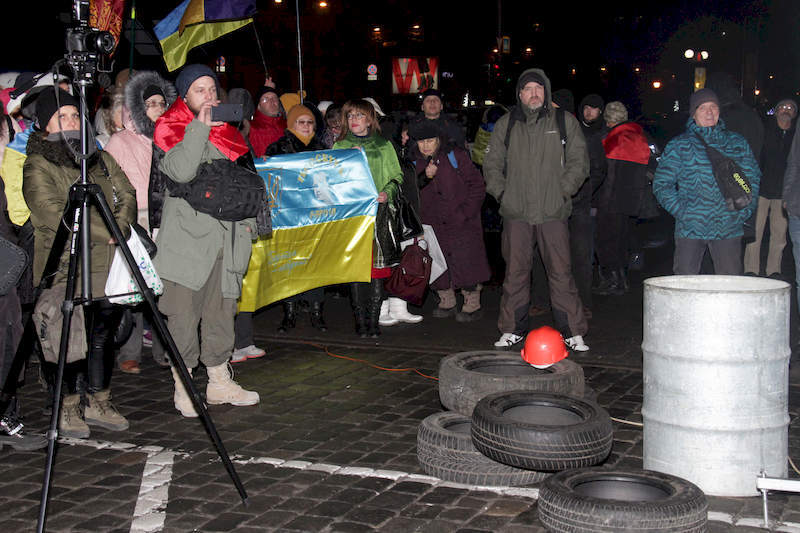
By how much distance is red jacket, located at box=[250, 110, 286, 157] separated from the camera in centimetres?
959

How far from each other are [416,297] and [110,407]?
3.82 metres

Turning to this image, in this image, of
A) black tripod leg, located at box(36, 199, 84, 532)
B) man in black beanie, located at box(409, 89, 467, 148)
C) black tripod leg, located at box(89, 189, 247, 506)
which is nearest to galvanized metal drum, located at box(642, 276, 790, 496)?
black tripod leg, located at box(89, 189, 247, 506)

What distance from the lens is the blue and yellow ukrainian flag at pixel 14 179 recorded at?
6254mm

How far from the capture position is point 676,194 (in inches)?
288

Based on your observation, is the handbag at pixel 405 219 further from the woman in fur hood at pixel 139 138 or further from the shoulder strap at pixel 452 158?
the woman in fur hood at pixel 139 138

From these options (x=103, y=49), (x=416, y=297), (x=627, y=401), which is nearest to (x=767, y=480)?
(x=627, y=401)

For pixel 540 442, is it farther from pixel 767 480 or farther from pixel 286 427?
pixel 286 427

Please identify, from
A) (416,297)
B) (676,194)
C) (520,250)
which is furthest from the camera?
(416,297)

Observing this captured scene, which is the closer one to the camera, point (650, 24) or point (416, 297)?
point (416, 297)

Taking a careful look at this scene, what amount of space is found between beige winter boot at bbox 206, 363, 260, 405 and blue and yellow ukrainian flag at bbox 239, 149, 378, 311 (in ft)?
5.18

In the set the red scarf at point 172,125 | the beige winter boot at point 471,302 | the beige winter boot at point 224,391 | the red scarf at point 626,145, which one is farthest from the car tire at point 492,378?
the red scarf at point 626,145

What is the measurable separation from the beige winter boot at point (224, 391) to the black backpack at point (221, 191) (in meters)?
1.21

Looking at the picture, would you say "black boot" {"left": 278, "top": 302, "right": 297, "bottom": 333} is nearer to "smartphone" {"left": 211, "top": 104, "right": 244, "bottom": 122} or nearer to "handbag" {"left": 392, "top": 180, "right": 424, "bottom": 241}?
"handbag" {"left": 392, "top": 180, "right": 424, "bottom": 241}

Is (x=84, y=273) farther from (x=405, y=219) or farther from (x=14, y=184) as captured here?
(x=405, y=219)
